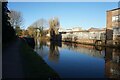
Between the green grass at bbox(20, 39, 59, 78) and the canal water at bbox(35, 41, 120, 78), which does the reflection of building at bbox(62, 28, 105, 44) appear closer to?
the canal water at bbox(35, 41, 120, 78)

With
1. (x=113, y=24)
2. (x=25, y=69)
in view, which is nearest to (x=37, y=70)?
(x=25, y=69)

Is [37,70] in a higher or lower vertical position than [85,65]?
higher

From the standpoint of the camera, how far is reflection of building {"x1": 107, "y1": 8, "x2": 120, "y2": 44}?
39481 mm

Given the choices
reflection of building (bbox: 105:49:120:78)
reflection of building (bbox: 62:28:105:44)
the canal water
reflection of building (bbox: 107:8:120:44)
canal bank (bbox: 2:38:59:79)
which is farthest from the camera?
reflection of building (bbox: 62:28:105:44)

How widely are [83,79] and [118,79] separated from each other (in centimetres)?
178

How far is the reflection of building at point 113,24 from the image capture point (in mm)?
39481

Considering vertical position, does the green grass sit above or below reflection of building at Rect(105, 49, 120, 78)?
above

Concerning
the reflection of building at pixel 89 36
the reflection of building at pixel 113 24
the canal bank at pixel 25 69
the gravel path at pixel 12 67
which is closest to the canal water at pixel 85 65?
the canal bank at pixel 25 69

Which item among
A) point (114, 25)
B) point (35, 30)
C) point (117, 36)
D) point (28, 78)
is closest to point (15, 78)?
point (28, 78)

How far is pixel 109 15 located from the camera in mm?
43500

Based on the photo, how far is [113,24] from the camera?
1636 inches

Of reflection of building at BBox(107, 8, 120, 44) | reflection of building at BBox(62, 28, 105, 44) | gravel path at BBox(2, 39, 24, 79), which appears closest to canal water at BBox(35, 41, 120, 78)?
gravel path at BBox(2, 39, 24, 79)

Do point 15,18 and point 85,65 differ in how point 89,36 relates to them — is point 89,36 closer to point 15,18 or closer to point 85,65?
point 15,18

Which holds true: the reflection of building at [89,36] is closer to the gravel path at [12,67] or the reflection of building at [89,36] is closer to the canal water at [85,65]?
the canal water at [85,65]
